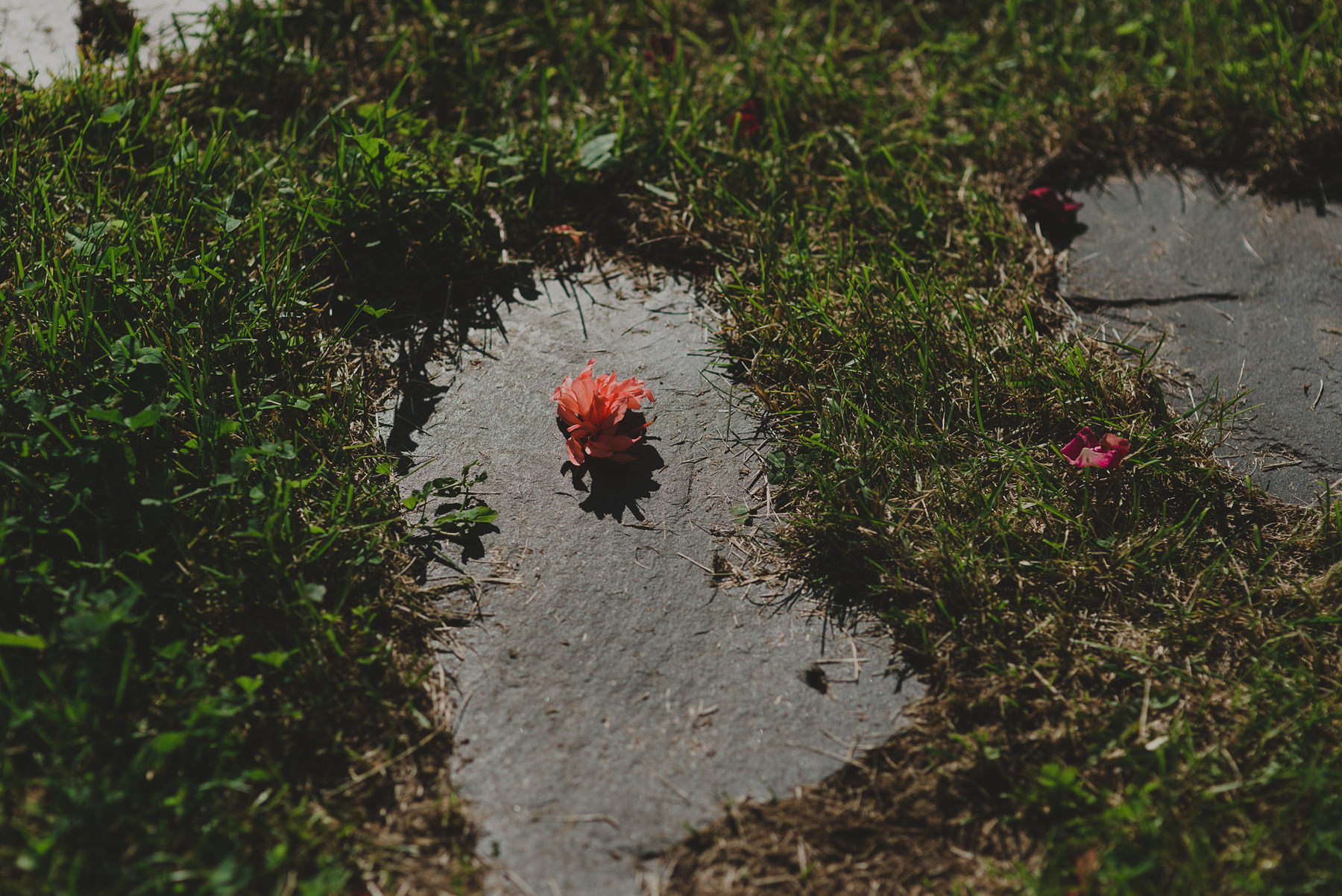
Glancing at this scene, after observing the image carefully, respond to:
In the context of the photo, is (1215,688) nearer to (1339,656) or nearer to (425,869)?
(1339,656)

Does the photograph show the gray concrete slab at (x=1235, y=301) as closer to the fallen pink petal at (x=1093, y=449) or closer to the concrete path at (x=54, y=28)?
the fallen pink petal at (x=1093, y=449)

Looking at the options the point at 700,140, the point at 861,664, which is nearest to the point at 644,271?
the point at 700,140

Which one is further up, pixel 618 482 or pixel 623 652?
pixel 618 482

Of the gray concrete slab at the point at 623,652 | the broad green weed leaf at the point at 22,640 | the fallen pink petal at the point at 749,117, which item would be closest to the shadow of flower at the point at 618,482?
the gray concrete slab at the point at 623,652

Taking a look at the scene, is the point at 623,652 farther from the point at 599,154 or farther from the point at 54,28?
the point at 54,28

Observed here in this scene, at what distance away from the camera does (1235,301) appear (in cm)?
295

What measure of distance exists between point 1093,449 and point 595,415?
129 centimetres

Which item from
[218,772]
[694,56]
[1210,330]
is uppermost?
[694,56]

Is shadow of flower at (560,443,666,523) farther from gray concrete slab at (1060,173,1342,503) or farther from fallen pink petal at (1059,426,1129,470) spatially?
Answer: gray concrete slab at (1060,173,1342,503)

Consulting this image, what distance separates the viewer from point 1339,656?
83.8 inches

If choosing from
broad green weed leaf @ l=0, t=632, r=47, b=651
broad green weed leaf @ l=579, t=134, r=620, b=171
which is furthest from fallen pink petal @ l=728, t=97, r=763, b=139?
broad green weed leaf @ l=0, t=632, r=47, b=651

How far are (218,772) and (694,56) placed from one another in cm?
302

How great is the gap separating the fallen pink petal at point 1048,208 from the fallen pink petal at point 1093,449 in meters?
0.98

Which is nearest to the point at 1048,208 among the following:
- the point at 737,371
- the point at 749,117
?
the point at 749,117
